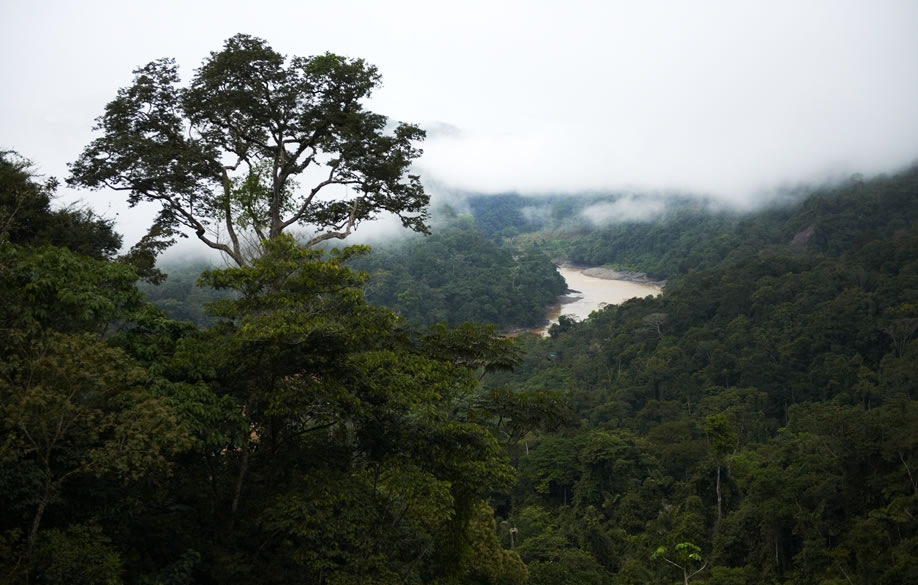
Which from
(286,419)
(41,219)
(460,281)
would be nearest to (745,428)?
(286,419)

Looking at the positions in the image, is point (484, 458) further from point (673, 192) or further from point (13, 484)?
point (673, 192)

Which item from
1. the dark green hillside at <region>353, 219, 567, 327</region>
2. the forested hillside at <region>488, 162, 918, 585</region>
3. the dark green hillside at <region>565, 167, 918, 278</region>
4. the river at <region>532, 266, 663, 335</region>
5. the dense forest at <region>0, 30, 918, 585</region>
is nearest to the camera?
the dense forest at <region>0, 30, 918, 585</region>

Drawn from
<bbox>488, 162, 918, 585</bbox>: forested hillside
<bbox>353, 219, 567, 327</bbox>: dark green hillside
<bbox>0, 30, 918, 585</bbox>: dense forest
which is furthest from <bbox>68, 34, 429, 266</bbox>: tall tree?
<bbox>353, 219, 567, 327</bbox>: dark green hillside

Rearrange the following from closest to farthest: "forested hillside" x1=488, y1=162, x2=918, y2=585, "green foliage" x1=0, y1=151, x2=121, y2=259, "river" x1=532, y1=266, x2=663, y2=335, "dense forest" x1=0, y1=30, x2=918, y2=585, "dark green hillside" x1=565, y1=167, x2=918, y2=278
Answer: "dense forest" x1=0, y1=30, x2=918, y2=585, "green foliage" x1=0, y1=151, x2=121, y2=259, "forested hillside" x1=488, y1=162, x2=918, y2=585, "dark green hillside" x1=565, y1=167, x2=918, y2=278, "river" x1=532, y1=266, x2=663, y2=335

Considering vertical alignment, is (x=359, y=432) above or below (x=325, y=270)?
below

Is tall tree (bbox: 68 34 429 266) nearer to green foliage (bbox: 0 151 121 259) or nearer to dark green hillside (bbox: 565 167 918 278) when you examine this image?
green foliage (bbox: 0 151 121 259)

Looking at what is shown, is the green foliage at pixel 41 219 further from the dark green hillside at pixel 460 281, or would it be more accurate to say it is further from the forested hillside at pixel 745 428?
the dark green hillside at pixel 460 281

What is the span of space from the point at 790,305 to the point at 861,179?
33.4m

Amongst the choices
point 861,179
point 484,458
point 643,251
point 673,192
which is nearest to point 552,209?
point 673,192

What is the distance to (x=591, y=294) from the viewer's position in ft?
218

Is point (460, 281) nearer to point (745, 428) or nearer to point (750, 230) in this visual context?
point (750, 230)

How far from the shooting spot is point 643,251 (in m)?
74.0

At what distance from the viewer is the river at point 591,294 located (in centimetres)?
6003

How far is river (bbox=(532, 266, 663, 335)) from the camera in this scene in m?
60.0
